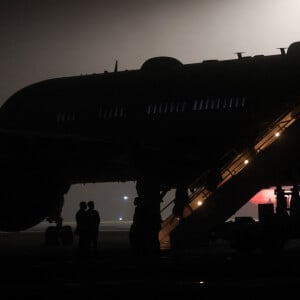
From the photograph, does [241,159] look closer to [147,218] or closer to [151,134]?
[147,218]

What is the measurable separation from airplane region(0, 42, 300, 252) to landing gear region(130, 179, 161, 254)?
0.10 feet

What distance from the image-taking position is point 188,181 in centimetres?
2603

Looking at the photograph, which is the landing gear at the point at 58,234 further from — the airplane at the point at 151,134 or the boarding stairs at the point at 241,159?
the boarding stairs at the point at 241,159

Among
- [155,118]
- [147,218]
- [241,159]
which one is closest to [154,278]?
[147,218]

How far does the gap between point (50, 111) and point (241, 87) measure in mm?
10771

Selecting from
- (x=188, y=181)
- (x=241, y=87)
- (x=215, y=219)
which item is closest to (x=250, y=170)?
(x=215, y=219)

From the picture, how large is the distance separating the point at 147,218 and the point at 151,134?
6.08 meters

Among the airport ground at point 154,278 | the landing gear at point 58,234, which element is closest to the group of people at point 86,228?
the airport ground at point 154,278

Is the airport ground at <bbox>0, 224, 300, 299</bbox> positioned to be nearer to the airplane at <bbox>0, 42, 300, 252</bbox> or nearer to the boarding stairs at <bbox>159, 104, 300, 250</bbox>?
the boarding stairs at <bbox>159, 104, 300, 250</bbox>

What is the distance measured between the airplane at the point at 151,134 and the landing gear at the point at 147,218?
0.03m

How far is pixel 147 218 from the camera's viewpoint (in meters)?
23.6

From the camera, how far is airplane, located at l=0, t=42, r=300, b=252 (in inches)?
968

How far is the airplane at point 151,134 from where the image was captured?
968 inches

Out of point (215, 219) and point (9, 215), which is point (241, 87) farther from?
point (9, 215)
